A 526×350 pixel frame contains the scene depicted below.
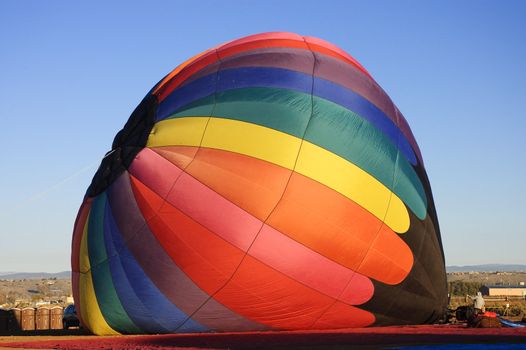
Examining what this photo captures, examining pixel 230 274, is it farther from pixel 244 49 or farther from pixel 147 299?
pixel 244 49

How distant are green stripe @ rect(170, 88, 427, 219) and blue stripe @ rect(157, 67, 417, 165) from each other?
162 mm

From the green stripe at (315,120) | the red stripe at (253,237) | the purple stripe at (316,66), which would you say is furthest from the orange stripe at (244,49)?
the red stripe at (253,237)

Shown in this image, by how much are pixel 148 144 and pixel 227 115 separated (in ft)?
5.97

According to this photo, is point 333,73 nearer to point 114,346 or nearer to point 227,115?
point 227,115

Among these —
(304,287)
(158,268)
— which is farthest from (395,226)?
(158,268)

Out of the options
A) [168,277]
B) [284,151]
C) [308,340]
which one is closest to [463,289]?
[284,151]

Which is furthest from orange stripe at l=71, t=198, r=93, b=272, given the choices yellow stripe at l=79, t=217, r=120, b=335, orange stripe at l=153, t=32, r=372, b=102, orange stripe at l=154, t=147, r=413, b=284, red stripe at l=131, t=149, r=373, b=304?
orange stripe at l=153, t=32, r=372, b=102

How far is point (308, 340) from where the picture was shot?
1572cm

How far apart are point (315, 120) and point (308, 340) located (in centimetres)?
486

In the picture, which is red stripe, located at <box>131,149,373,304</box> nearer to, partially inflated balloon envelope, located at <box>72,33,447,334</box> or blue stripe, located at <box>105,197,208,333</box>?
partially inflated balloon envelope, located at <box>72,33,447,334</box>

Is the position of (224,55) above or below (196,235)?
above

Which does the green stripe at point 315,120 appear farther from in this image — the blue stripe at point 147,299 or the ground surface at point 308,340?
the ground surface at point 308,340

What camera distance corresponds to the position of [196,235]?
56.7ft

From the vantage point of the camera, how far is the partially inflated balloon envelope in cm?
1727
